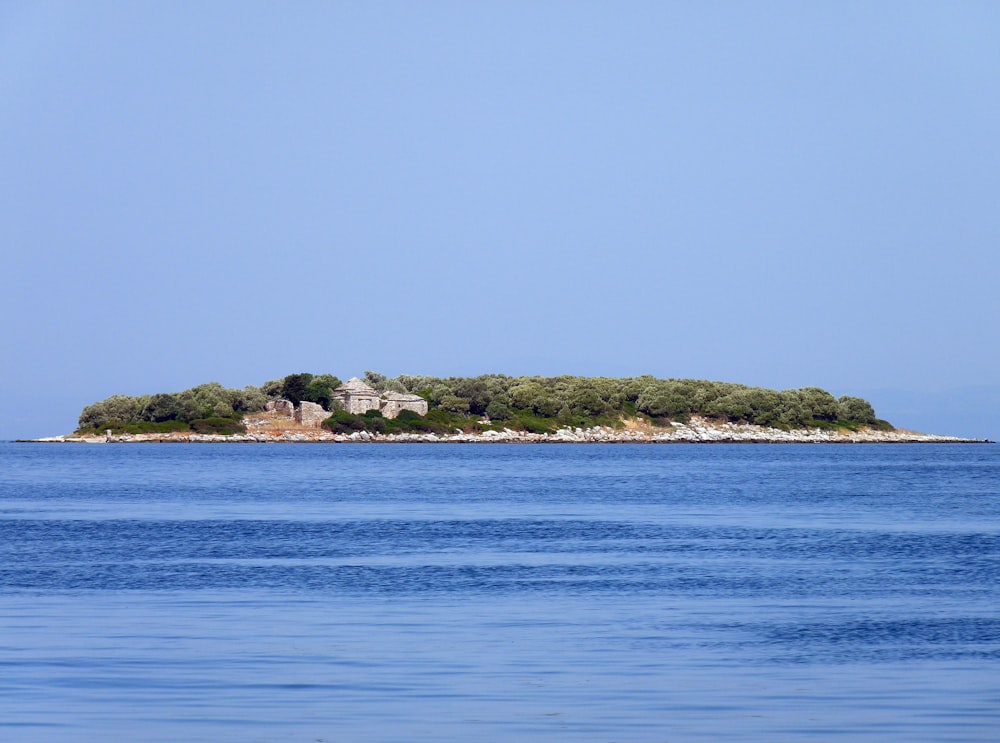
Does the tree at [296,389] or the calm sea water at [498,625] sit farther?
the tree at [296,389]

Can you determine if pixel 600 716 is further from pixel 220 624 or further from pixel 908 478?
pixel 908 478

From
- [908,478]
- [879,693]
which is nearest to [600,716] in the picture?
[879,693]

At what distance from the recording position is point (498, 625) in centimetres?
2262

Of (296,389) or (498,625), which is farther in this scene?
(296,389)

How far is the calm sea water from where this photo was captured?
15.6 metres

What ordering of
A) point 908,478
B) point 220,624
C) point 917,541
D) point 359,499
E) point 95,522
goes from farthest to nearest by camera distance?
point 908,478
point 359,499
point 95,522
point 917,541
point 220,624

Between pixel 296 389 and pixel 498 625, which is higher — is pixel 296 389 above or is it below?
above

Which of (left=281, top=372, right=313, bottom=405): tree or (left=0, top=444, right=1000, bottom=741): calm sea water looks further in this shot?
(left=281, top=372, right=313, bottom=405): tree

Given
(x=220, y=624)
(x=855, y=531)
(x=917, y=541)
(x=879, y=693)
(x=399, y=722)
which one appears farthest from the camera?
(x=855, y=531)

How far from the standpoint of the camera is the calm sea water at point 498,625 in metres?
15.6

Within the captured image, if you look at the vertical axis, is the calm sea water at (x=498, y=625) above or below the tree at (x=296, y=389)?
below

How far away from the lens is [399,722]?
1524 centimetres

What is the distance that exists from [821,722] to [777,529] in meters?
30.2

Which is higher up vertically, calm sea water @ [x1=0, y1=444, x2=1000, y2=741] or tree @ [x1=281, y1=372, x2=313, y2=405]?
tree @ [x1=281, y1=372, x2=313, y2=405]
